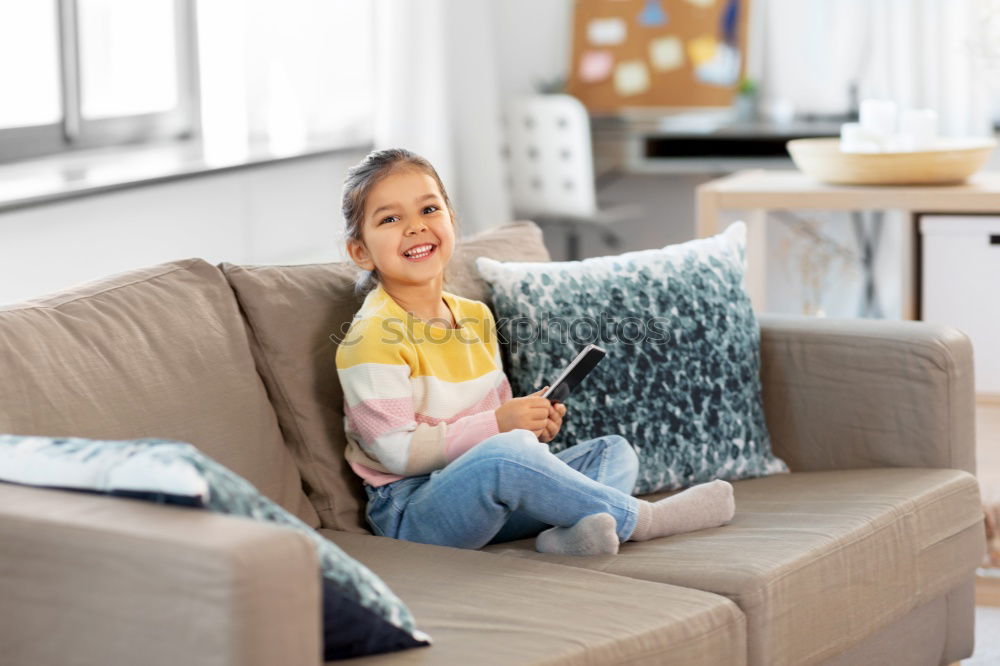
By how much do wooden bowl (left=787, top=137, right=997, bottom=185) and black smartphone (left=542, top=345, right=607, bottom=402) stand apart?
1.20m

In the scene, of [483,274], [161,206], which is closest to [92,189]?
[161,206]

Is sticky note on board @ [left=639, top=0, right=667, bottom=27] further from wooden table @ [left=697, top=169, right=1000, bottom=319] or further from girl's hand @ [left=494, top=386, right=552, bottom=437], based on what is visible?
girl's hand @ [left=494, top=386, right=552, bottom=437]

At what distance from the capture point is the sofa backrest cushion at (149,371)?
1646 millimetres

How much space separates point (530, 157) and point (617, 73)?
0.63 meters

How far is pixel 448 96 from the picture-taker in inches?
176

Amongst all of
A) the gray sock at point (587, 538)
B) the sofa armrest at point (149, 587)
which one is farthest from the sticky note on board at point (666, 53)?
the sofa armrest at point (149, 587)

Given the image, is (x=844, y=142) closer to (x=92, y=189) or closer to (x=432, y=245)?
(x=432, y=245)

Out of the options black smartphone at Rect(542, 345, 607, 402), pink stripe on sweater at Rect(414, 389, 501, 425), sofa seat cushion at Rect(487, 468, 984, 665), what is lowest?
sofa seat cushion at Rect(487, 468, 984, 665)

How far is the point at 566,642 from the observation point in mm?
1442

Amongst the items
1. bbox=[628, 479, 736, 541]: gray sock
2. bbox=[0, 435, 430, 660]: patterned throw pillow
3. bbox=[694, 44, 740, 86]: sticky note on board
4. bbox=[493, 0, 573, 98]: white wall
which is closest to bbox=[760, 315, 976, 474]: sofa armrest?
bbox=[628, 479, 736, 541]: gray sock

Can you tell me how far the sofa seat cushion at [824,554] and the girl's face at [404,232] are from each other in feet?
1.38

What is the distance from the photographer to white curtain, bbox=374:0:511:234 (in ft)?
14.1

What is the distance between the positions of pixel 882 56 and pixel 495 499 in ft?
11.2

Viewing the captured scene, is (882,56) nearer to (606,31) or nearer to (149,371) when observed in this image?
(606,31)
